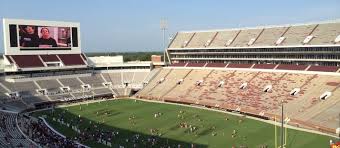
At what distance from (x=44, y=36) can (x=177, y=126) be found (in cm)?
3114

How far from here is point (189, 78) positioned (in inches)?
2496

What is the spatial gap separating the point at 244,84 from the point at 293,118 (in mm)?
13303

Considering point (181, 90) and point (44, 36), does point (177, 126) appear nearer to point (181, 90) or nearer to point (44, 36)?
point (181, 90)

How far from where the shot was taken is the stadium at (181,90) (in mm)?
37781

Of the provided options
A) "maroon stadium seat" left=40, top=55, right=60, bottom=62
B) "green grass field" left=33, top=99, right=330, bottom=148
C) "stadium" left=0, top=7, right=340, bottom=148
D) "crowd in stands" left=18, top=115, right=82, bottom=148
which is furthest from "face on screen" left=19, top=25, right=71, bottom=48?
"crowd in stands" left=18, top=115, right=82, bottom=148

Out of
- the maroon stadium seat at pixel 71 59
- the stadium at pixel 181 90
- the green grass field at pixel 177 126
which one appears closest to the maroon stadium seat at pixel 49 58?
the stadium at pixel 181 90

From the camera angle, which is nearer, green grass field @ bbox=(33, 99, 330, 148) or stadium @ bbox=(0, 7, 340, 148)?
green grass field @ bbox=(33, 99, 330, 148)

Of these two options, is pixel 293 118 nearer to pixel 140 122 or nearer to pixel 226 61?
pixel 140 122

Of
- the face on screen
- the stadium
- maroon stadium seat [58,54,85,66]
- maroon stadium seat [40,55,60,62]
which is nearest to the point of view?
the stadium

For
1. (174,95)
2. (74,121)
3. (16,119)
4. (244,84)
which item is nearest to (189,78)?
(174,95)

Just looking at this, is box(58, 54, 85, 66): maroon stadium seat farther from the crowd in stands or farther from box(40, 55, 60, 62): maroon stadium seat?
the crowd in stands

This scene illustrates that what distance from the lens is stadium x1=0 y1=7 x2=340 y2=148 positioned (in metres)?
37.8

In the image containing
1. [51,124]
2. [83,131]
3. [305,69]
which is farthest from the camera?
[305,69]

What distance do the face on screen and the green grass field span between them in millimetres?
13413
